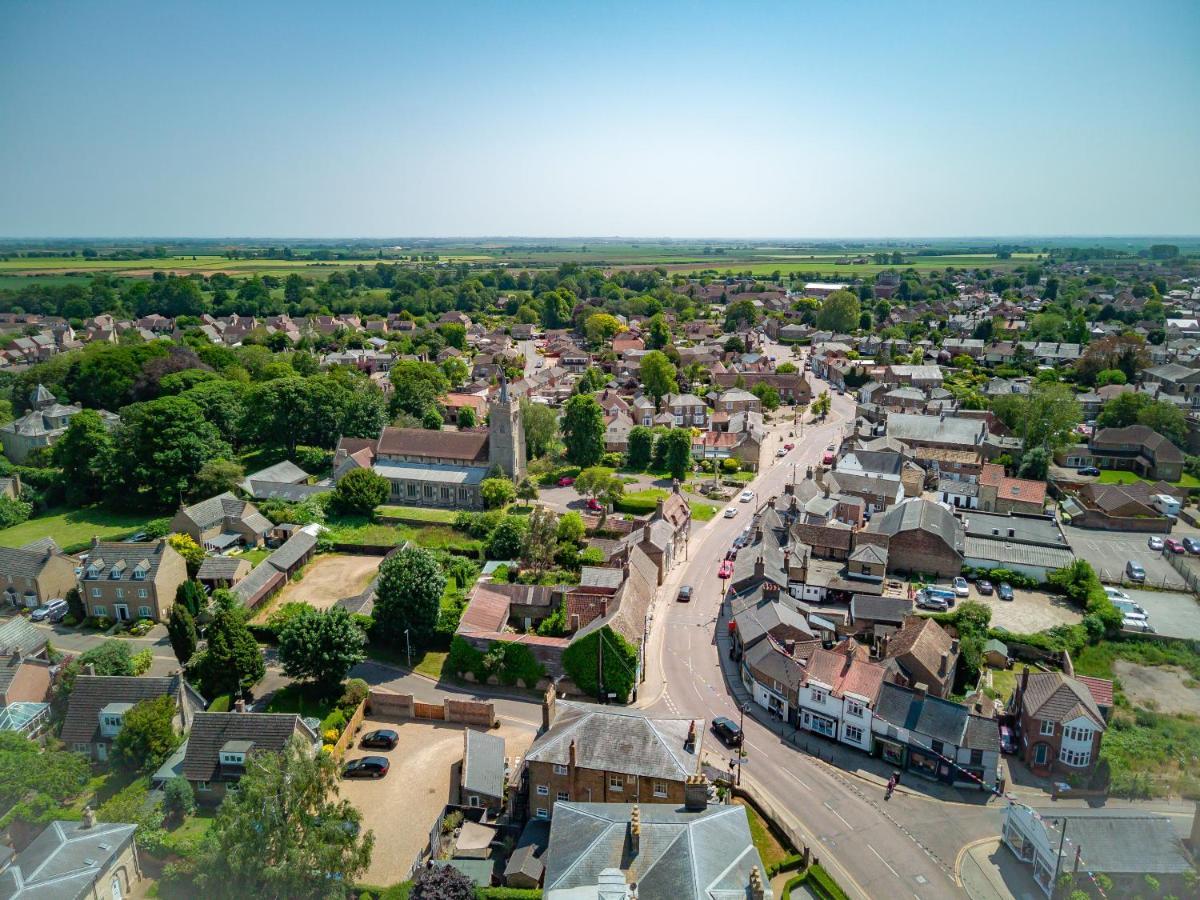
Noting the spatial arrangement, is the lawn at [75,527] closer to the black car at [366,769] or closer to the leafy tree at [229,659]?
the leafy tree at [229,659]

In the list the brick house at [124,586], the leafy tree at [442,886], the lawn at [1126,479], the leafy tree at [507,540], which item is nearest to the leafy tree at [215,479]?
the brick house at [124,586]

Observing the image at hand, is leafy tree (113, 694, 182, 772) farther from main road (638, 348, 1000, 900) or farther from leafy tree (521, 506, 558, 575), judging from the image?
leafy tree (521, 506, 558, 575)

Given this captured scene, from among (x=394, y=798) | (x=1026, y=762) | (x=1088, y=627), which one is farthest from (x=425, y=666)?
(x=1088, y=627)

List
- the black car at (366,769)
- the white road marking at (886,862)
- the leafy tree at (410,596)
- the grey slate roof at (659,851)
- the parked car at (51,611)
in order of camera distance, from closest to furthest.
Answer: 1. the grey slate roof at (659,851)
2. the white road marking at (886,862)
3. the black car at (366,769)
4. the leafy tree at (410,596)
5. the parked car at (51,611)

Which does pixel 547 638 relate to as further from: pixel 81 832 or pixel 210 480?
pixel 210 480

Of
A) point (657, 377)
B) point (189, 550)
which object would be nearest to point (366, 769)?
point (189, 550)
